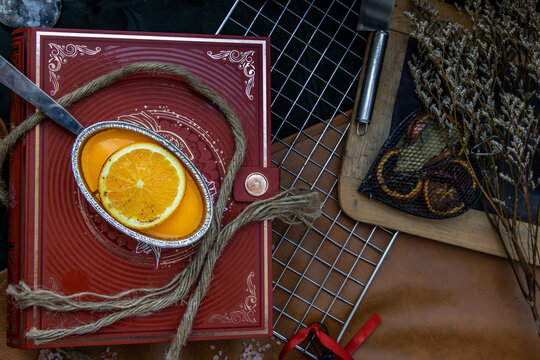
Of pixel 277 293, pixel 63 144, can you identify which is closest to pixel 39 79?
pixel 63 144

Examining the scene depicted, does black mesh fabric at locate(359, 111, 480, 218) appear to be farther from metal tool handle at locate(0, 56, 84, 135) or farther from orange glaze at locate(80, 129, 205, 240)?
metal tool handle at locate(0, 56, 84, 135)

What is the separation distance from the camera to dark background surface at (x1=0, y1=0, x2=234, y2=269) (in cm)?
86

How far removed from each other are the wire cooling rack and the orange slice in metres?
0.28

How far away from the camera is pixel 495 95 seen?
85 centimetres

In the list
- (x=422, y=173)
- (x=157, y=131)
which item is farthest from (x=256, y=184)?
(x=422, y=173)

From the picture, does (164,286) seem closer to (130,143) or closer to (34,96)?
(130,143)

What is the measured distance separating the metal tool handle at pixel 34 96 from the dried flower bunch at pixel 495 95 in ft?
1.86

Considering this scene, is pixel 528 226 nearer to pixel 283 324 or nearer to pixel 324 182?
pixel 324 182

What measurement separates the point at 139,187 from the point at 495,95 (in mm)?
660

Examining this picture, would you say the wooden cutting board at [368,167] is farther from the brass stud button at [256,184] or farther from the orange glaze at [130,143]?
the orange glaze at [130,143]

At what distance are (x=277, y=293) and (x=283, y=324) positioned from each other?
58 millimetres

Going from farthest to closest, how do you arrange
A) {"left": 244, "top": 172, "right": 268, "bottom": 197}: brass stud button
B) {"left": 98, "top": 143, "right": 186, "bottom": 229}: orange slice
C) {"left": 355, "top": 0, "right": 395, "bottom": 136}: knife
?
{"left": 355, "top": 0, "right": 395, "bottom": 136}: knife → {"left": 244, "top": 172, "right": 268, "bottom": 197}: brass stud button → {"left": 98, "top": 143, "right": 186, "bottom": 229}: orange slice

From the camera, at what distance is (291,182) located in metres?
0.87

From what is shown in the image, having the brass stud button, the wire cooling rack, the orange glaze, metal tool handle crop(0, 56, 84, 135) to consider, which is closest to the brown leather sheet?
the wire cooling rack
